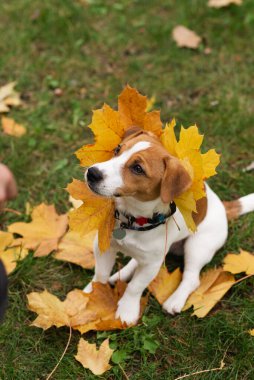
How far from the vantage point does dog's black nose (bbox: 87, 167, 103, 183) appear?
79.2 inches

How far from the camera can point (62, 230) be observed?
2967mm

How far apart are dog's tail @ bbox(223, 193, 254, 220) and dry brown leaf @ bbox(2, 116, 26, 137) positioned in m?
1.57

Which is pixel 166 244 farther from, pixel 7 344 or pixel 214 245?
pixel 7 344

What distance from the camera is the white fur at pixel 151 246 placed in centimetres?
216

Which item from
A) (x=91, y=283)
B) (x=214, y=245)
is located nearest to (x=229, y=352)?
(x=214, y=245)

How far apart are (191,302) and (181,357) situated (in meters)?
0.29

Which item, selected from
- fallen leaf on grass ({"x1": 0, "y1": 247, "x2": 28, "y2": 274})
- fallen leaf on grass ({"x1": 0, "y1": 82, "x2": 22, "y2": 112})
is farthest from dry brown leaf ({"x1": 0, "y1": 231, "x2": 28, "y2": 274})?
fallen leaf on grass ({"x1": 0, "y1": 82, "x2": 22, "y2": 112})

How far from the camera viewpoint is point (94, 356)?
8.02 ft

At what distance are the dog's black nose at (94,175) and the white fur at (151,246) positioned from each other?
2 cm

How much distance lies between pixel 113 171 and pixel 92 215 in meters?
0.35

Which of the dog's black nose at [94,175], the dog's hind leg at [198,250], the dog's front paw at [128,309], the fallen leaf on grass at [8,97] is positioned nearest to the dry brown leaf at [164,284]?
the dog's hind leg at [198,250]

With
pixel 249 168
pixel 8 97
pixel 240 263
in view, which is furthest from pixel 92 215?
pixel 8 97

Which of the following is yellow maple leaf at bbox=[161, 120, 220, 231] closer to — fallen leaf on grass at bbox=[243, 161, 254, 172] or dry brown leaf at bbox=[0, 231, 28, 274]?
dry brown leaf at bbox=[0, 231, 28, 274]

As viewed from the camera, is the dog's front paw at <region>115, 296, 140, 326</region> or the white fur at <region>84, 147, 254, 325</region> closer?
the white fur at <region>84, 147, 254, 325</region>
